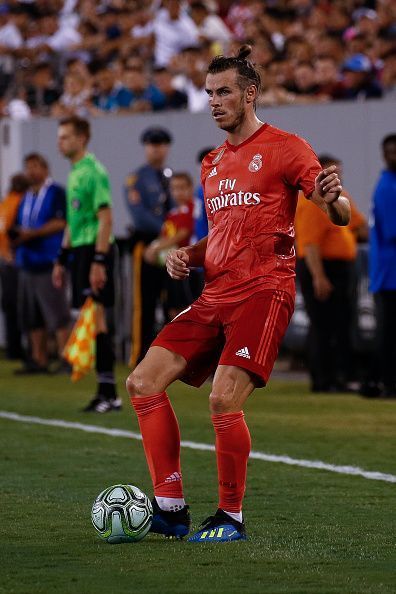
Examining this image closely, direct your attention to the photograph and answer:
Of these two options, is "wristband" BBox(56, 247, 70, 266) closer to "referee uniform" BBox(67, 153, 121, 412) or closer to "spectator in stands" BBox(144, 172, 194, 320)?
"referee uniform" BBox(67, 153, 121, 412)

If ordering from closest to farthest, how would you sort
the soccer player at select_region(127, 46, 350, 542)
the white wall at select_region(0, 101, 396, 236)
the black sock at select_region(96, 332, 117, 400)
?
1. the soccer player at select_region(127, 46, 350, 542)
2. the black sock at select_region(96, 332, 117, 400)
3. the white wall at select_region(0, 101, 396, 236)

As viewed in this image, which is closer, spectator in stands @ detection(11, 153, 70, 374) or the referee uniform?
the referee uniform

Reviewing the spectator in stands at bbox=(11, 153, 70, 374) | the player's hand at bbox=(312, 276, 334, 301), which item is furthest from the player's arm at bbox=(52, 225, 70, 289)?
the spectator in stands at bbox=(11, 153, 70, 374)

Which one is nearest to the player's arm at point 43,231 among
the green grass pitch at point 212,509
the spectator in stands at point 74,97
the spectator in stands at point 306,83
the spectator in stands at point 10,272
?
the spectator in stands at point 10,272

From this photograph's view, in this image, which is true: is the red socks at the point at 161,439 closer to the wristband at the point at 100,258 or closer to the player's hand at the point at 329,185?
the player's hand at the point at 329,185

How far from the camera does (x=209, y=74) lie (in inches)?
245

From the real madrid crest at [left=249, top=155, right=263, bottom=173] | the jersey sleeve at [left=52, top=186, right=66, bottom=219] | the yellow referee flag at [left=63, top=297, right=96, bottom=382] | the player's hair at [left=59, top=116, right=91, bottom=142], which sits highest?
the player's hair at [left=59, top=116, right=91, bottom=142]

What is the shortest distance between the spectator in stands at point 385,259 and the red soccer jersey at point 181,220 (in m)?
2.61

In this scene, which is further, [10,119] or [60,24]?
[60,24]

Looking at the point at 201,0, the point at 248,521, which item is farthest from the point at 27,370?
the point at 248,521

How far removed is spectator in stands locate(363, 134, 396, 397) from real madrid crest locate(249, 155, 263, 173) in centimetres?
610

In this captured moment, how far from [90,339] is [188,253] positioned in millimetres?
5515

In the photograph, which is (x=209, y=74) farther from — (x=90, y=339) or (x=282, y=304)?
(x=90, y=339)

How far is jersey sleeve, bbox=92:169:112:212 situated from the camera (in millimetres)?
11070
